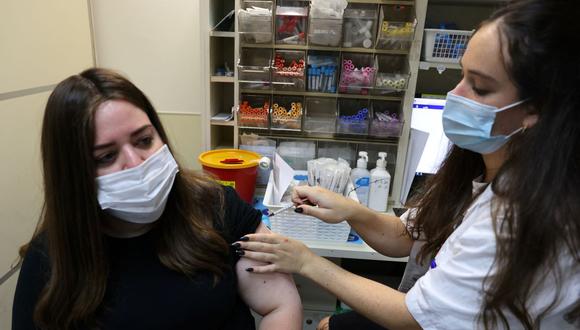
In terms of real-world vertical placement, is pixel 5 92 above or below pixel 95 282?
above

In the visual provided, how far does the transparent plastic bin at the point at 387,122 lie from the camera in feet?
5.66

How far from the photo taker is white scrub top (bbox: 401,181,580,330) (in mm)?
770

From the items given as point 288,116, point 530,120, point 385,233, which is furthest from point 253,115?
point 530,120

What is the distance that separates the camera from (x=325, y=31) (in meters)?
1.62

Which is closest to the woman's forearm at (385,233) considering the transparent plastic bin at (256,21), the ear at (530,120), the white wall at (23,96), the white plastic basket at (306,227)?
the white plastic basket at (306,227)

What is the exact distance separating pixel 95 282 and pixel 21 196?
1005mm

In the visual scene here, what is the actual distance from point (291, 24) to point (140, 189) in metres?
1.07

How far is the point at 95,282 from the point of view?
38.1 inches

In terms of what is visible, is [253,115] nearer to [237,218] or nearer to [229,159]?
[229,159]

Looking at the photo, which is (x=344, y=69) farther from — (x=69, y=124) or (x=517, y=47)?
(x=69, y=124)

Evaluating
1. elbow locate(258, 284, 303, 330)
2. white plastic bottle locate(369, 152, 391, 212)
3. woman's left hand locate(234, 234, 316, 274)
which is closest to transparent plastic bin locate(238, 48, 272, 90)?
white plastic bottle locate(369, 152, 391, 212)

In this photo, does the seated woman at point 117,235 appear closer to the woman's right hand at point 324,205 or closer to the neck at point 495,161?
the woman's right hand at point 324,205

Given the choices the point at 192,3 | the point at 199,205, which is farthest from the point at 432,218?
the point at 192,3

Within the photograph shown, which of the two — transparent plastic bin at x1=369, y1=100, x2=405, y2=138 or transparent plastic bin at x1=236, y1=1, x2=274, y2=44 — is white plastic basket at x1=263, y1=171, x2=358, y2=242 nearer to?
transparent plastic bin at x1=369, y1=100, x2=405, y2=138
